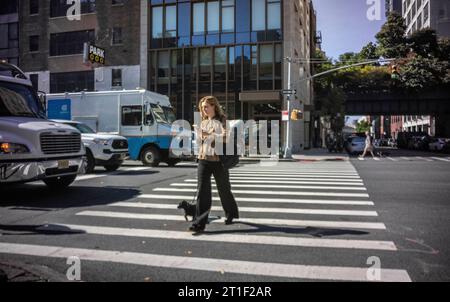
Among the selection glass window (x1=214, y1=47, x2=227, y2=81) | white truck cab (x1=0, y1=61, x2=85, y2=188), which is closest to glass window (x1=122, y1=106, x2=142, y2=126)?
white truck cab (x1=0, y1=61, x2=85, y2=188)

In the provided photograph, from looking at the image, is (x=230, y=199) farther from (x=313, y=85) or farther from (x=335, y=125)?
(x=313, y=85)

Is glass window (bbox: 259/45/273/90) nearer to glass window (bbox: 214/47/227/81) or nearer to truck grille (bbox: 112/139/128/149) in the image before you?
glass window (bbox: 214/47/227/81)

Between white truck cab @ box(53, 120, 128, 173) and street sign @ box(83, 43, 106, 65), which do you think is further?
street sign @ box(83, 43, 106, 65)

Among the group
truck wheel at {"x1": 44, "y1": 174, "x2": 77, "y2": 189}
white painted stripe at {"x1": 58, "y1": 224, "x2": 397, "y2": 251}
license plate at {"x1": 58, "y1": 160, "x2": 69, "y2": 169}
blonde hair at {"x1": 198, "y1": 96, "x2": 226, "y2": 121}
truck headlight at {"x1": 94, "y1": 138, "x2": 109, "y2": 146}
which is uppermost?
blonde hair at {"x1": 198, "y1": 96, "x2": 226, "y2": 121}

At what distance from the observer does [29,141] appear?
8203mm

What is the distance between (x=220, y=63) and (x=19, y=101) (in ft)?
77.9

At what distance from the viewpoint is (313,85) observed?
2287 inches

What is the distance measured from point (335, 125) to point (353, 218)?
1793 inches

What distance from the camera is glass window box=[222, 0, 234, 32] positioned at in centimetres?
3169

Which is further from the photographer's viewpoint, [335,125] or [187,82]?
[335,125]

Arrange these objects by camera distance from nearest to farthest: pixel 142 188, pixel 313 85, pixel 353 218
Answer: pixel 353 218, pixel 142 188, pixel 313 85
